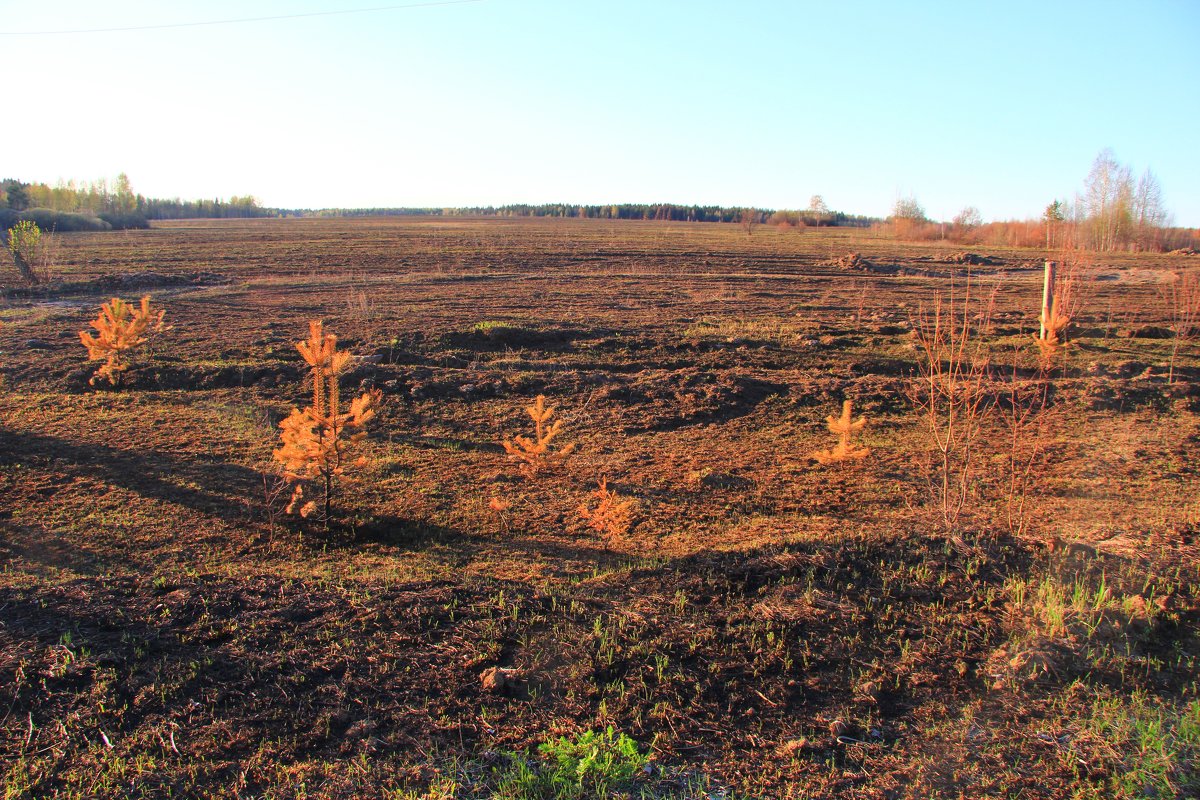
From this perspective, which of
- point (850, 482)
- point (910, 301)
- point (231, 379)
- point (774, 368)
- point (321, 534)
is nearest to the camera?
point (321, 534)

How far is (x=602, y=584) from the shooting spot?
392 centimetres

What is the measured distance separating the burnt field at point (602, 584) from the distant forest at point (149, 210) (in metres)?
24.4

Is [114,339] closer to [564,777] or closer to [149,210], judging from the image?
[564,777]

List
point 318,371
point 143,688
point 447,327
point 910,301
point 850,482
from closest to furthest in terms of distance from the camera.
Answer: point 143,688
point 318,371
point 850,482
point 447,327
point 910,301

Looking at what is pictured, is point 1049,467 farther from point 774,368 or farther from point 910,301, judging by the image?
point 910,301

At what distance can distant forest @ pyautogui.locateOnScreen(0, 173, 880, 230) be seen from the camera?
5019cm

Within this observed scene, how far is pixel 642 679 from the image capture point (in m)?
2.98

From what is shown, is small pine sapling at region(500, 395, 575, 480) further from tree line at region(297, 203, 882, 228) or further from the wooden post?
tree line at region(297, 203, 882, 228)

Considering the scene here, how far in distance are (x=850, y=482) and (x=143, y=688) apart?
5.19m

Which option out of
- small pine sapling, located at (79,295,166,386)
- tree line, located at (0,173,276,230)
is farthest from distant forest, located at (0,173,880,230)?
small pine sapling, located at (79,295,166,386)

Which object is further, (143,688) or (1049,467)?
(1049,467)

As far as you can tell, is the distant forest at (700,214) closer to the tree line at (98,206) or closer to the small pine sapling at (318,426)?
the tree line at (98,206)

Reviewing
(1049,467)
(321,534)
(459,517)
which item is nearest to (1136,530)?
(1049,467)

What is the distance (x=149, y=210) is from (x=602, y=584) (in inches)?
4107
